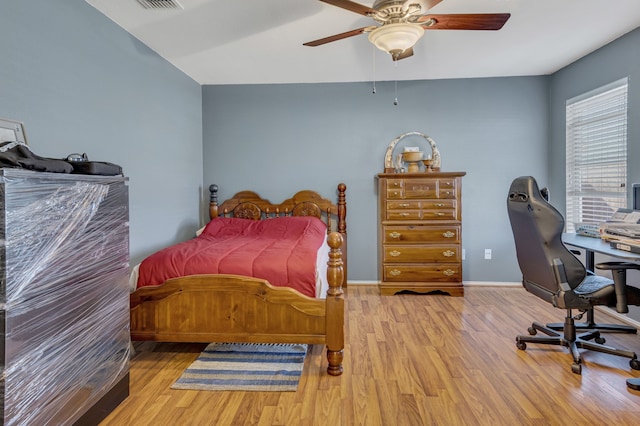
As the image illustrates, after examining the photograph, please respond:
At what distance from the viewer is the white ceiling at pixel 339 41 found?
2.61m

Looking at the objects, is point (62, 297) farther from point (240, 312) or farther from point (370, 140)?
point (370, 140)

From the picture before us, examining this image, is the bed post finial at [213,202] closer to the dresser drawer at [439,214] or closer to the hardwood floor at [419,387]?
the hardwood floor at [419,387]

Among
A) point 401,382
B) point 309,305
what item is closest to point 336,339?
point 309,305

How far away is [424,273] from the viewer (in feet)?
13.0

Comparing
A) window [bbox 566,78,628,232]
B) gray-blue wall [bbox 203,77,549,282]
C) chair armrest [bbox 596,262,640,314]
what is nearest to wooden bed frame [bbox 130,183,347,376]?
chair armrest [bbox 596,262,640,314]

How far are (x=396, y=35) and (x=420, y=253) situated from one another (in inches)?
96.4

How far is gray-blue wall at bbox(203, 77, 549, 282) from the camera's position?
4309mm

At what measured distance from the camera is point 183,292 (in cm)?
233

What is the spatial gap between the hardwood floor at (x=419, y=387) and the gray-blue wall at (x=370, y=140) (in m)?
1.57

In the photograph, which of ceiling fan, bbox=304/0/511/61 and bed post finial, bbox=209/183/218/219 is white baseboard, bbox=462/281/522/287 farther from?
bed post finial, bbox=209/183/218/219

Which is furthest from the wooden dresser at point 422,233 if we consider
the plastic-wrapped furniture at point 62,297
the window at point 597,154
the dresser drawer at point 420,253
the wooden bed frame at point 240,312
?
the plastic-wrapped furniture at point 62,297

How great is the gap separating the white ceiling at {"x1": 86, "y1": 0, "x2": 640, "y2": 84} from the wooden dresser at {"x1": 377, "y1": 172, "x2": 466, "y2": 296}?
1.22 m

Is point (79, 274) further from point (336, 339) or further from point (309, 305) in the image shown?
point (336, 339)

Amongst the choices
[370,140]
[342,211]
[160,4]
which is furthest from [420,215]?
[160,4]
